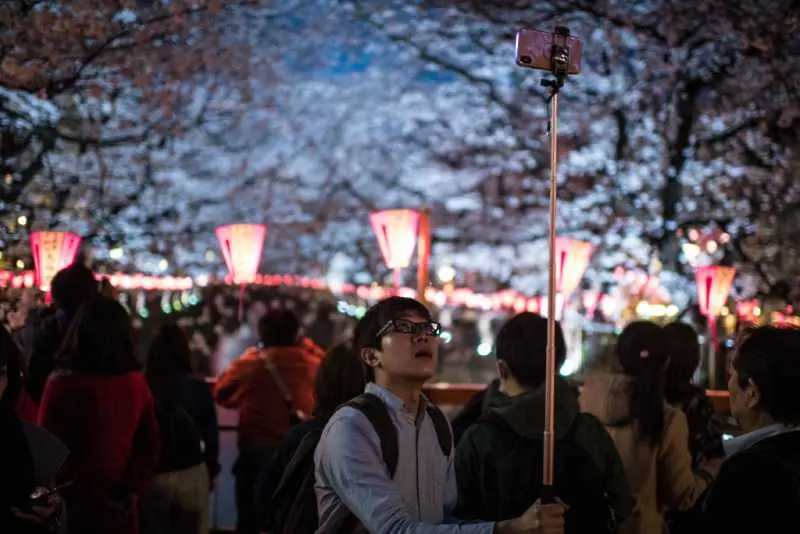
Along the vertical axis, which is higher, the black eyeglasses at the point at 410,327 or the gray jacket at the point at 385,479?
the black eyeglasses at the point at 410,327

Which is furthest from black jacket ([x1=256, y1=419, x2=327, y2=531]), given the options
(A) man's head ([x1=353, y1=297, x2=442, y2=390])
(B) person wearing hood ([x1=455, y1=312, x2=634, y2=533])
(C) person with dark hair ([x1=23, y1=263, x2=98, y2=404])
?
(C) person with dark hair ([x1=23, y1=263, x2=98, y2=404])

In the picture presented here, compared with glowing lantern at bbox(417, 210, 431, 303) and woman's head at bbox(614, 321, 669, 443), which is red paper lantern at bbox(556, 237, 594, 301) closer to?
Answer: glowing lantern at bbox(417, 210, 431, 303)

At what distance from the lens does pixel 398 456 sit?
2.62 m

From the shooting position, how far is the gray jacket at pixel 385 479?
2.46 meters

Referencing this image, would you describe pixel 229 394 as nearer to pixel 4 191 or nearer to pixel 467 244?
pixel 4 191

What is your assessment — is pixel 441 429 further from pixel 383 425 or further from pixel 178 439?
pixel 178 439

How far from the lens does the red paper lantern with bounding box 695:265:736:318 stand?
37.1 ft

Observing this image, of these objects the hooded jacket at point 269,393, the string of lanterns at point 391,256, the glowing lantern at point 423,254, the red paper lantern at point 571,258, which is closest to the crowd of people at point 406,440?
the hooded jacket at point 269,393

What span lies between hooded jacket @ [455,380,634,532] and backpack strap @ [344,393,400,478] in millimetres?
619

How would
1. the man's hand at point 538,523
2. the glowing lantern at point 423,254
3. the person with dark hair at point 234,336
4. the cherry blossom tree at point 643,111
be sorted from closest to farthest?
the man's hand at point 538,523
the glowing lantern at point 423,254
the cherry blossom tree at point 643,111
the person with dark hair at point 234,336

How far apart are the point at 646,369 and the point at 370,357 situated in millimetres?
1747

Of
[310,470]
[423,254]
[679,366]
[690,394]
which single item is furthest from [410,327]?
[423,254]

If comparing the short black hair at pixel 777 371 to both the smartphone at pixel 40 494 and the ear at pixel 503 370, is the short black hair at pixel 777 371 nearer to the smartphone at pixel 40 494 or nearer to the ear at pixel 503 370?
the ear at pixel 503 370

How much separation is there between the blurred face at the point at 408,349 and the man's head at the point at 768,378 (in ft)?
2.88
